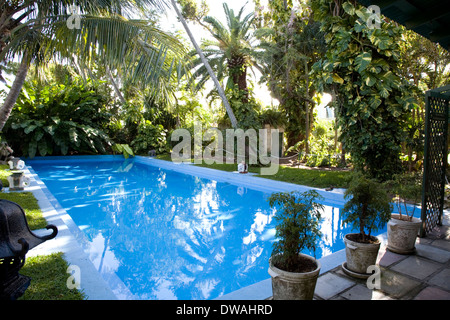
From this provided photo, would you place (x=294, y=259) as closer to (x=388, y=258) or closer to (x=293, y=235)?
(x=293, y=235)

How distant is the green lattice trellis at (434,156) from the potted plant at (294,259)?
8.21 feet

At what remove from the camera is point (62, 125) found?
15.4 m

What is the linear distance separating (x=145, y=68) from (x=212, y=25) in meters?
9.94

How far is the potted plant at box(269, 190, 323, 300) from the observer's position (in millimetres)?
2227

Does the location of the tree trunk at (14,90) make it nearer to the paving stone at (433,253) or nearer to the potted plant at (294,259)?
the potted plant at (294,259)

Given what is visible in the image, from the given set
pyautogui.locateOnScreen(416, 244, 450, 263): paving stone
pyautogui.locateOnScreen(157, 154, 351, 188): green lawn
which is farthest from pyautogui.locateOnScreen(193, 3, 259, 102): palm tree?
pyautogui.locateOnScreen(416, 244, 450, 263): paving stone

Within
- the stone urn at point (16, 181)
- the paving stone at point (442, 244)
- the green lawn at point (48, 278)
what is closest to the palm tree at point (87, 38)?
the stone urn at point (16, 181)

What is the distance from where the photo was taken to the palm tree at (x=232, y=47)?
13.7 meters

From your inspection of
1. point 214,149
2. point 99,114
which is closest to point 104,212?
point 214,149

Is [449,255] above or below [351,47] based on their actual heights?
below

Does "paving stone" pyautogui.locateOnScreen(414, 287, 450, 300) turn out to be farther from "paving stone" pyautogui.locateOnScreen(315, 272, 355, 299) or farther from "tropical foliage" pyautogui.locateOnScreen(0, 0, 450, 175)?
"tropical foliage" pyautogui.locateOnScreen(0, 0, 450, 175)

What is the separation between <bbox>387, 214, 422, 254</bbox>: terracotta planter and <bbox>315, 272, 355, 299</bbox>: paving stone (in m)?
1.14

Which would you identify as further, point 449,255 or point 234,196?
point 234,196

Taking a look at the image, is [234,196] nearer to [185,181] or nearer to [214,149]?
[185,181]
